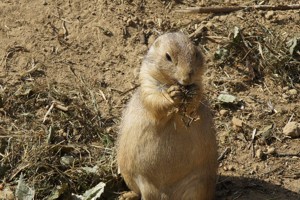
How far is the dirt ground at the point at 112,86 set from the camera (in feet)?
20.4

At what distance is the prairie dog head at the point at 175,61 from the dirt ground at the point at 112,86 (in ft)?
3.90

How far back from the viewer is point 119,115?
22.4ft

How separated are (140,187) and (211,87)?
1.79 m

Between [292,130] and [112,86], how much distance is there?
6.01ft

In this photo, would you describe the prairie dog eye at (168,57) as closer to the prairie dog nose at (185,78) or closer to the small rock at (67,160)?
the prairie dog nose at (185,78)

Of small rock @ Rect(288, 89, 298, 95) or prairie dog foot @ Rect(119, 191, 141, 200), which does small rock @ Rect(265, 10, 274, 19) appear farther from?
prairie dog foot @ Rect(119, 191, 141, 200)

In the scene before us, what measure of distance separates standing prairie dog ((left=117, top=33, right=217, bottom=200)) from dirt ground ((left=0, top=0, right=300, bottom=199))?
1.74 feet

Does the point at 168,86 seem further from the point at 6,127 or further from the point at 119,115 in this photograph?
the point at 6,127

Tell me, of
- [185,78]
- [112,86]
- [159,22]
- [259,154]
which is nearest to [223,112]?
[259,154]

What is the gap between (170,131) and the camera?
5461 millimetres

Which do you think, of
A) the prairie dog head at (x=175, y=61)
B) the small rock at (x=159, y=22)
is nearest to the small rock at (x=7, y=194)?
the prairie dog head at (x=175, y=61)

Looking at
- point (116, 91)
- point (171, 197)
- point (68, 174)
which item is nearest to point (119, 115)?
point (116, 91)

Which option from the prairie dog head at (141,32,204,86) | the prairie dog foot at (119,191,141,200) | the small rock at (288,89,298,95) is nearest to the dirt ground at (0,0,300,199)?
the small rock at (288,89,298,95)

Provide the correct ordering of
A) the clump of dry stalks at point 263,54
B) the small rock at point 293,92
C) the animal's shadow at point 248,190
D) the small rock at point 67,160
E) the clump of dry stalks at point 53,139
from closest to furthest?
the animal's shadow at point 248,190
the clump of dry stalks at point 53,139
the small rock at point 67,160
the small rock at point 293,92
the clump of dry stalks at point 263,54
